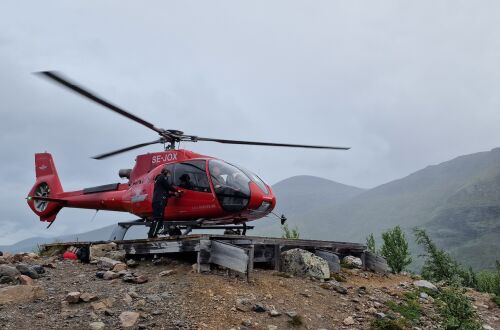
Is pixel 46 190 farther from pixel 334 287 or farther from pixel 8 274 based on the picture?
→ pixel 334 287

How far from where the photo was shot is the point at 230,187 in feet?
42.2

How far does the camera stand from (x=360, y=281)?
12.3 metres

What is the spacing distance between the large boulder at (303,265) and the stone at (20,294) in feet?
18.5

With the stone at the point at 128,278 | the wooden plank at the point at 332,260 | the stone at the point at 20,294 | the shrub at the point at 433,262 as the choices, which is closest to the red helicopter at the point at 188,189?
the wooden plank at the point at 332,260

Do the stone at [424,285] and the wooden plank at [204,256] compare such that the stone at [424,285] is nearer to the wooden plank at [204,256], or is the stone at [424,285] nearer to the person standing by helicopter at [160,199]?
the wooden plank at [204,256]

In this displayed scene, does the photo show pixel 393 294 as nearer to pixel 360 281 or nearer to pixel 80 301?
pixel 360 281

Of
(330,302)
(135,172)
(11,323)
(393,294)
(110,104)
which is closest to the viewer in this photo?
(11,323)

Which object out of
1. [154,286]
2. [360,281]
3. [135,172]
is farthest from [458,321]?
[135,172]

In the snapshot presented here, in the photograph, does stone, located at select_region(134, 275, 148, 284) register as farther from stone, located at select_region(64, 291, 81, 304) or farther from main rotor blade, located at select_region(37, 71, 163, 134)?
main rotor blade, located at select_region(37, 71, 163, 134)

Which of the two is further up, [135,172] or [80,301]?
[135,172]

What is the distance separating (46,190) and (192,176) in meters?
9.88

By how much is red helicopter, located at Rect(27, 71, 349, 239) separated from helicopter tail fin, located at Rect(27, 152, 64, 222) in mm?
3600

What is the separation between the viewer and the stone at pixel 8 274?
A: 9.45m

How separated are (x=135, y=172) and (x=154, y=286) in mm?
7608
